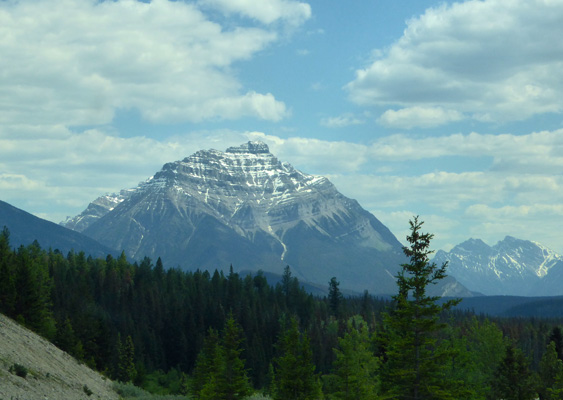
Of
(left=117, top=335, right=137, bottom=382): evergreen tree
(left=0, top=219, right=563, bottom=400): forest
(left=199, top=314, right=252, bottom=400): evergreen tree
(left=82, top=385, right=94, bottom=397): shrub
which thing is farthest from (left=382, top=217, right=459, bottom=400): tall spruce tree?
(left=117, top=335, right=137, bottom=382): evergreen tree

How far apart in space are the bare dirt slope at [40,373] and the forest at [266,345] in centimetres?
1203

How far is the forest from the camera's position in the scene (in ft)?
152

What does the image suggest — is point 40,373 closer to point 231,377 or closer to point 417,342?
point 231,377

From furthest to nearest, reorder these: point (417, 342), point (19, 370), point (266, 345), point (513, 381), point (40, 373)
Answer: point (266, 345) → point (513, 381) → point (40, 373) → point (19, 370) → point (417, 342)

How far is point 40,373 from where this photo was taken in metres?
61.8

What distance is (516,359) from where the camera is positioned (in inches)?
3004

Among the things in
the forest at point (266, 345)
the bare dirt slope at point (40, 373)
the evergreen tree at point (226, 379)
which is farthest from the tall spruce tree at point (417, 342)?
the evergreen tree at point (226, 379)

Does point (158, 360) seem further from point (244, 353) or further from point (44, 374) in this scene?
point (44, 374)

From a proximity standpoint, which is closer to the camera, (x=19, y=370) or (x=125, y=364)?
(x=19, y=370)

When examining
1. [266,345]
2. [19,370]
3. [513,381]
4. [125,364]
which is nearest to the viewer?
[19,370]

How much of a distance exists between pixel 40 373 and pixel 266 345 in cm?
11533

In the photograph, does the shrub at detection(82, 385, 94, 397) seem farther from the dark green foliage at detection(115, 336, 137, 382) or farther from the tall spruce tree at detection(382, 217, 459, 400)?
the dark green foliage at detection(115, 336, 137, 382)

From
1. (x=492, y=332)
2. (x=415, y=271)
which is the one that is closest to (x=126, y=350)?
(x=492, y=332)

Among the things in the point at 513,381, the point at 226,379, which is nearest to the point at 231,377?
the point at 226,379
